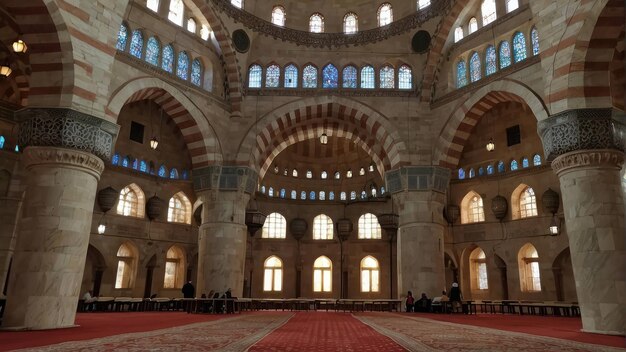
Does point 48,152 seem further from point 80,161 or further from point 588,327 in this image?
point 588,327

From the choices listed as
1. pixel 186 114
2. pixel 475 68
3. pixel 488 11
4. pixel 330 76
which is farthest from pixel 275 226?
pixel 488 11

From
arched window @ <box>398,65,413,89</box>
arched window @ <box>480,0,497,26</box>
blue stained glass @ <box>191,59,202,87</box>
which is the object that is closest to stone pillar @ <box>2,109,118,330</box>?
blue stained glass @ <box>191,59,202,87</box>

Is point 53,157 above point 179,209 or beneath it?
beneath

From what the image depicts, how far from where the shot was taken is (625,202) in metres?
8.59

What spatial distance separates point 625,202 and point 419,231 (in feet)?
23.6

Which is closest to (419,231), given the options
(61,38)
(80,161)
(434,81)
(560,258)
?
(434,81)

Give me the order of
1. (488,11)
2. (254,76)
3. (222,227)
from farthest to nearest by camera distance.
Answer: (254,76), (488,11), (222,227)

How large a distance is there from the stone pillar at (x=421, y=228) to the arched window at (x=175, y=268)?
1062 centimetres

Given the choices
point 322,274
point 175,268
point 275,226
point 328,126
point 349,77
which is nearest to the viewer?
point 349,77

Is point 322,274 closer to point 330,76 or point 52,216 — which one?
point 330,76

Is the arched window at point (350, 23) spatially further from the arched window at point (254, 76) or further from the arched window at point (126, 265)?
the arched window at point (126, 265)

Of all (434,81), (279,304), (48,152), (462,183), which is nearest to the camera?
(48,152)

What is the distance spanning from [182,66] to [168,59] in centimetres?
58

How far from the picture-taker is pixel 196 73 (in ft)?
52.6
